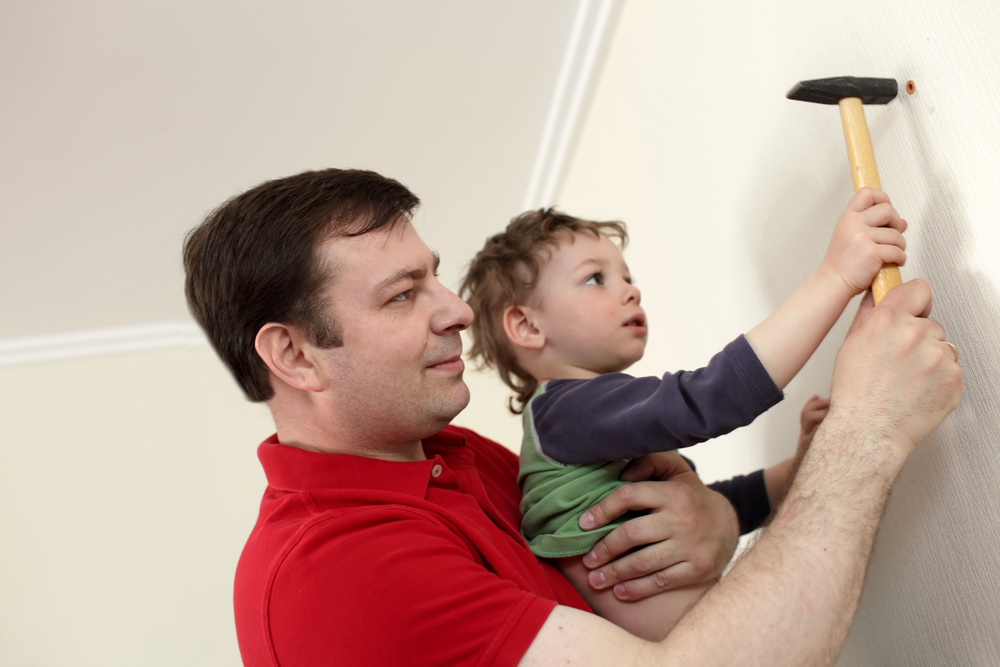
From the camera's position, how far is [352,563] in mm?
762

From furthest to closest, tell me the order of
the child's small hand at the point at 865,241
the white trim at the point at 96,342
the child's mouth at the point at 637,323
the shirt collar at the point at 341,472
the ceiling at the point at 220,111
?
1. the white trim at the point at 96,342
2. the ceiling at the point at 220,111
3. the child's mouth at the point at 637,323
4. the shirt collar at the point at 341,472
5. the child's small hand at the point at 865,241

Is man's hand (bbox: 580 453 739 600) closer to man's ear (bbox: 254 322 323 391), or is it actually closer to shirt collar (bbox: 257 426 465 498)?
shirt collar (bbox: 257 426 465 498)

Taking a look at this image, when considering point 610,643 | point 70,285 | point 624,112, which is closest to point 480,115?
point 624,112

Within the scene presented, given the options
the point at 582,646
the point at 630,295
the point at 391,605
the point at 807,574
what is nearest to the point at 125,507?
the point at 630,295

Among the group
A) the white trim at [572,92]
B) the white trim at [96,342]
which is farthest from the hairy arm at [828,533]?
the white trim at [96,342]

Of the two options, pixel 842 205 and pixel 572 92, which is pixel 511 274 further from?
pixel 572 92

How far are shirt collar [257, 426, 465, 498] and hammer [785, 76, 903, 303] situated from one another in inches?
26.0

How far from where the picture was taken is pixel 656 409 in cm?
88

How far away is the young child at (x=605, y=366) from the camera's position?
2.71ft

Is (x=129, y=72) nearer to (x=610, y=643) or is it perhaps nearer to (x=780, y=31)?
(x=780, y=31)

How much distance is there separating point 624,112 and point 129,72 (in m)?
1.36

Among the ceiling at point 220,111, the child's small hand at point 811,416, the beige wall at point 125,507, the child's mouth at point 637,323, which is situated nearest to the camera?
the child's small hand at point 811,416

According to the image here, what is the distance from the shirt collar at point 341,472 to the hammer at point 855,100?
26.0 inches

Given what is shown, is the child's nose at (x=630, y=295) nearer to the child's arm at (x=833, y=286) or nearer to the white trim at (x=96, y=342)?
the child's arm at (x=833, y=286)
